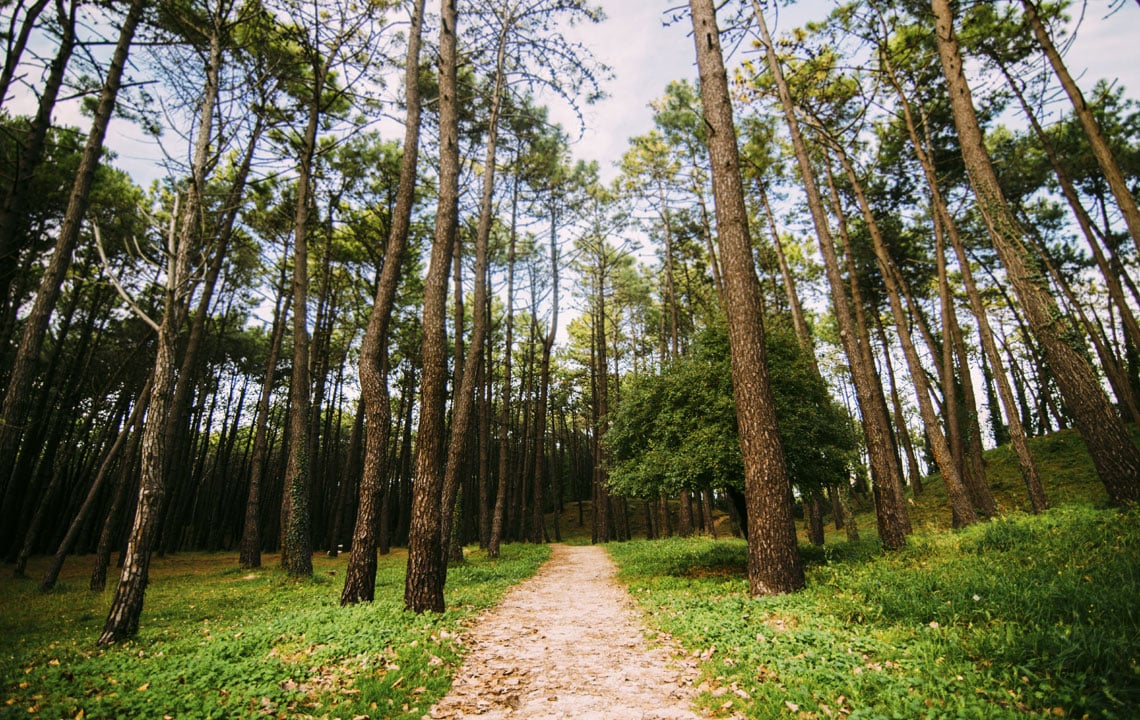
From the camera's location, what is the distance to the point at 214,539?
2914 centimetres

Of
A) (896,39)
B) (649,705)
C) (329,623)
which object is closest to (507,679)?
(649,705)

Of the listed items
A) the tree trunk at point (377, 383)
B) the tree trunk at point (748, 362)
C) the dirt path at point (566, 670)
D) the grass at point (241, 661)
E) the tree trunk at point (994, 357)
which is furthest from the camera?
the tree trunk at point (994, 357)

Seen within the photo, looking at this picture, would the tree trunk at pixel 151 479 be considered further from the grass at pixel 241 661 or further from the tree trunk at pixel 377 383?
the tree trunk at pixel 377 383

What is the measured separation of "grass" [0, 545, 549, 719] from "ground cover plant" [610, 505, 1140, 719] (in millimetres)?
2668

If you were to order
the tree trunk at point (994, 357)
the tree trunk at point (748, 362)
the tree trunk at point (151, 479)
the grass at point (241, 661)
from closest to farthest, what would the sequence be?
the grass at point (241, 661), the tree trunk at point (151, 479), the tree trunk at point (748, 362), the tree trunk at point (994, 357)

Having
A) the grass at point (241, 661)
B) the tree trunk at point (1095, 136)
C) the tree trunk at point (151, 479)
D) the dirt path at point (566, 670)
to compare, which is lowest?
the dirt path at point (566, 670)

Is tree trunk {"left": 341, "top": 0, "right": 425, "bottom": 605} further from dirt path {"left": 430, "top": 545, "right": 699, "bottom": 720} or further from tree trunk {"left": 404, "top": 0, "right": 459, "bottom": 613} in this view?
dirt path {"left": 430, "top": 545, "right": 699, "bottom": 720}

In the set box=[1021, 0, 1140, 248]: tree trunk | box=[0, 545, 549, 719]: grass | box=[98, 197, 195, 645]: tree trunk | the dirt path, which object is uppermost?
box=[1021, 0, 1140, 248]: tree trunk

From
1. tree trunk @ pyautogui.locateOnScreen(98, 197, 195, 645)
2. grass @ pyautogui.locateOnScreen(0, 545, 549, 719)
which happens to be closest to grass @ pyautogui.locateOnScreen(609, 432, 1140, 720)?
grass @ pyautogui.locateOnScreen(0, 545, 549, 719)

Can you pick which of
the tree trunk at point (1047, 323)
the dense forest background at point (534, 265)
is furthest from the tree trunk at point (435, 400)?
the tree trunk at point (1047, 323)

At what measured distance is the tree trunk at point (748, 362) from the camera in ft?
20.7

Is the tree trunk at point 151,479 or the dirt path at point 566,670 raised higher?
the tree trunk at point 151,479

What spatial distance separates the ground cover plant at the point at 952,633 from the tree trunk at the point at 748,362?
536mm

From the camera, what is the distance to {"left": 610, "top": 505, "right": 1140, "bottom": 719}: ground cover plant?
2879mm
